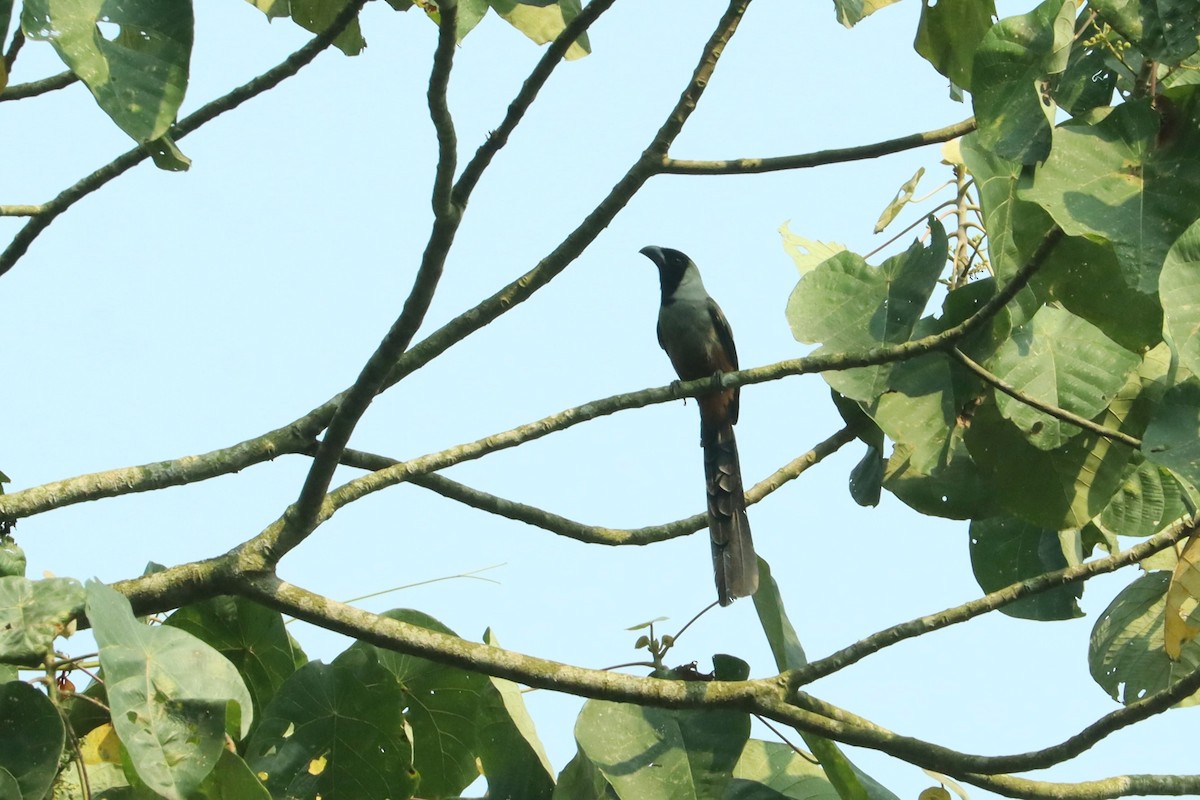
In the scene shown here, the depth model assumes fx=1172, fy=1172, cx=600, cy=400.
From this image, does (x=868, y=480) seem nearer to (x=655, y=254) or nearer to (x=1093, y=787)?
(x=1093, y=787)

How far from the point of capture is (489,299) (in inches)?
98.4

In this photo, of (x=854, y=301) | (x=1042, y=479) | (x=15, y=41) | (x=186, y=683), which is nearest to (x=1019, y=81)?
(x=854, y=301)

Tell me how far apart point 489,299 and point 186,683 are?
1.06m

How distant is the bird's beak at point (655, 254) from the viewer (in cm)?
595

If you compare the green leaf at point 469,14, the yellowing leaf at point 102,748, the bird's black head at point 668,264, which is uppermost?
the bird's black head at point 668,264

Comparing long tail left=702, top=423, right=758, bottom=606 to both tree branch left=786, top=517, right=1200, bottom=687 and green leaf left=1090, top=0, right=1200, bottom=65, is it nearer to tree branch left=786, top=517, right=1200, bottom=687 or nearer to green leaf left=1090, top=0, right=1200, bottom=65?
tree branch left=786, top=517, right=1200, bottom=687

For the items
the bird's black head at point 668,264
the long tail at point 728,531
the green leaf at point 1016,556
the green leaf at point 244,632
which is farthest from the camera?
the bird's black head at point 668,264

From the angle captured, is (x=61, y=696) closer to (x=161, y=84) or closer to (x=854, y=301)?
(x=161, y=84)

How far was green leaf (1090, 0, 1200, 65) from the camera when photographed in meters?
2.11

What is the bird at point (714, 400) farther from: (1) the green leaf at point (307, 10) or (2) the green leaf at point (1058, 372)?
(1) the green leaf at point (307, 10)

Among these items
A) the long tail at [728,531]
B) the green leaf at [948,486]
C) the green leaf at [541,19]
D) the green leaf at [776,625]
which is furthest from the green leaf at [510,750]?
the green leaf at [541,19]

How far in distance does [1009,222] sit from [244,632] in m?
1.97

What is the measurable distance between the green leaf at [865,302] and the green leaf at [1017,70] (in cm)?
49

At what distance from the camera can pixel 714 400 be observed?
15.4 ft
